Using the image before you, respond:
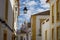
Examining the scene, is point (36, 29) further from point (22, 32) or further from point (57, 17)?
point (22, 32)

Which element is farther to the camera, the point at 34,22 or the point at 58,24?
the point at 34,22

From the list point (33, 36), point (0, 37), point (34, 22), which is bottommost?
point (33, 36)

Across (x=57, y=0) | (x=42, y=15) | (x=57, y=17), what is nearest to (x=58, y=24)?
(x=57, y=17)

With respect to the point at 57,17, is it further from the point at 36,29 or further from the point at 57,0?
the point at 36,29

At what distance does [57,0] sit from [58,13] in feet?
3.53

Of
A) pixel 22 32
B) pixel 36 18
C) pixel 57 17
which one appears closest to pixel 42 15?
pixel 36 18

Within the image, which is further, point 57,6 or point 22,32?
point 22,32

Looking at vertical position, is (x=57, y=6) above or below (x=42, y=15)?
Answer: above

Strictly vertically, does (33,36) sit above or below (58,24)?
below

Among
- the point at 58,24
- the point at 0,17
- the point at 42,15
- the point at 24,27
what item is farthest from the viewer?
the point at 24,27

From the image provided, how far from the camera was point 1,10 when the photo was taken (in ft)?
37.2

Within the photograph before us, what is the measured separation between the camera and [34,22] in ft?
104

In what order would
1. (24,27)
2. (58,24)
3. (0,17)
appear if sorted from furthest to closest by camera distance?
(24,27), (58,24), (0,17)

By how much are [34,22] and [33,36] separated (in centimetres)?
208
